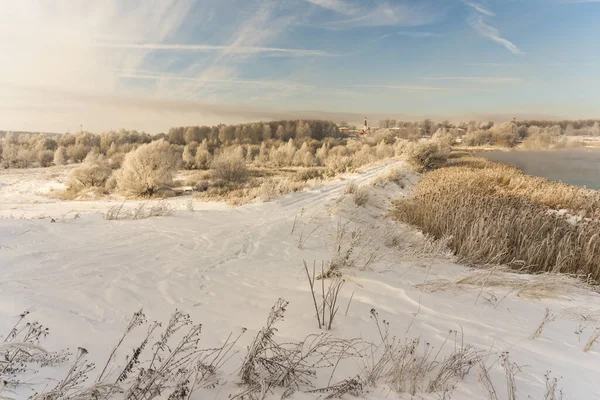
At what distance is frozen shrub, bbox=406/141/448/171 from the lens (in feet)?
80.2

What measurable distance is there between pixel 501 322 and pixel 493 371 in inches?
43.1

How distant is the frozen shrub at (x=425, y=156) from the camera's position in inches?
963

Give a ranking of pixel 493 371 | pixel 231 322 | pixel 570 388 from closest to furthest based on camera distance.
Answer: pixel 570 388, pixel 493 371, pixel 231 322

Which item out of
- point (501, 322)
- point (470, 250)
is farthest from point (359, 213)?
point (501, 322)

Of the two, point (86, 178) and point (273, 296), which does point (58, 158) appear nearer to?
point (86, 178)

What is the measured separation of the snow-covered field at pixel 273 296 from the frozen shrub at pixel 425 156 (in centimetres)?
2002

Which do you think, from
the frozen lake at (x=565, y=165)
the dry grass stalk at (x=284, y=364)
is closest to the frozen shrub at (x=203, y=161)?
the frozen lake at (x=565, y=165)

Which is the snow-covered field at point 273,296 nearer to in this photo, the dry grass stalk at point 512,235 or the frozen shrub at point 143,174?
the dry grass stalk at point 512,235

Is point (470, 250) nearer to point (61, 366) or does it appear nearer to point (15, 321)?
point (61, 366)

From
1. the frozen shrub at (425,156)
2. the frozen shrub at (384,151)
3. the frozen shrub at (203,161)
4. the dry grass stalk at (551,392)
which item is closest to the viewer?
the dry grass stalk at (551,392)

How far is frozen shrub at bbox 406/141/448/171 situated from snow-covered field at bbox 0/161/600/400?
65.7 ft

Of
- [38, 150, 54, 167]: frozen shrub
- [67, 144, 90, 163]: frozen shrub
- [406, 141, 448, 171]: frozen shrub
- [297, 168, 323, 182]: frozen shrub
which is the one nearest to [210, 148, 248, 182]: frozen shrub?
[297, 168, 323, 182]: frozen shrub

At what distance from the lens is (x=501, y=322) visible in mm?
3076

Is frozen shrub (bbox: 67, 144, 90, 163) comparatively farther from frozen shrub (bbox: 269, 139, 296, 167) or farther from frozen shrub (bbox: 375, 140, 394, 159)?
frozen shrub (bbox: 375, 140, 394, 159)
